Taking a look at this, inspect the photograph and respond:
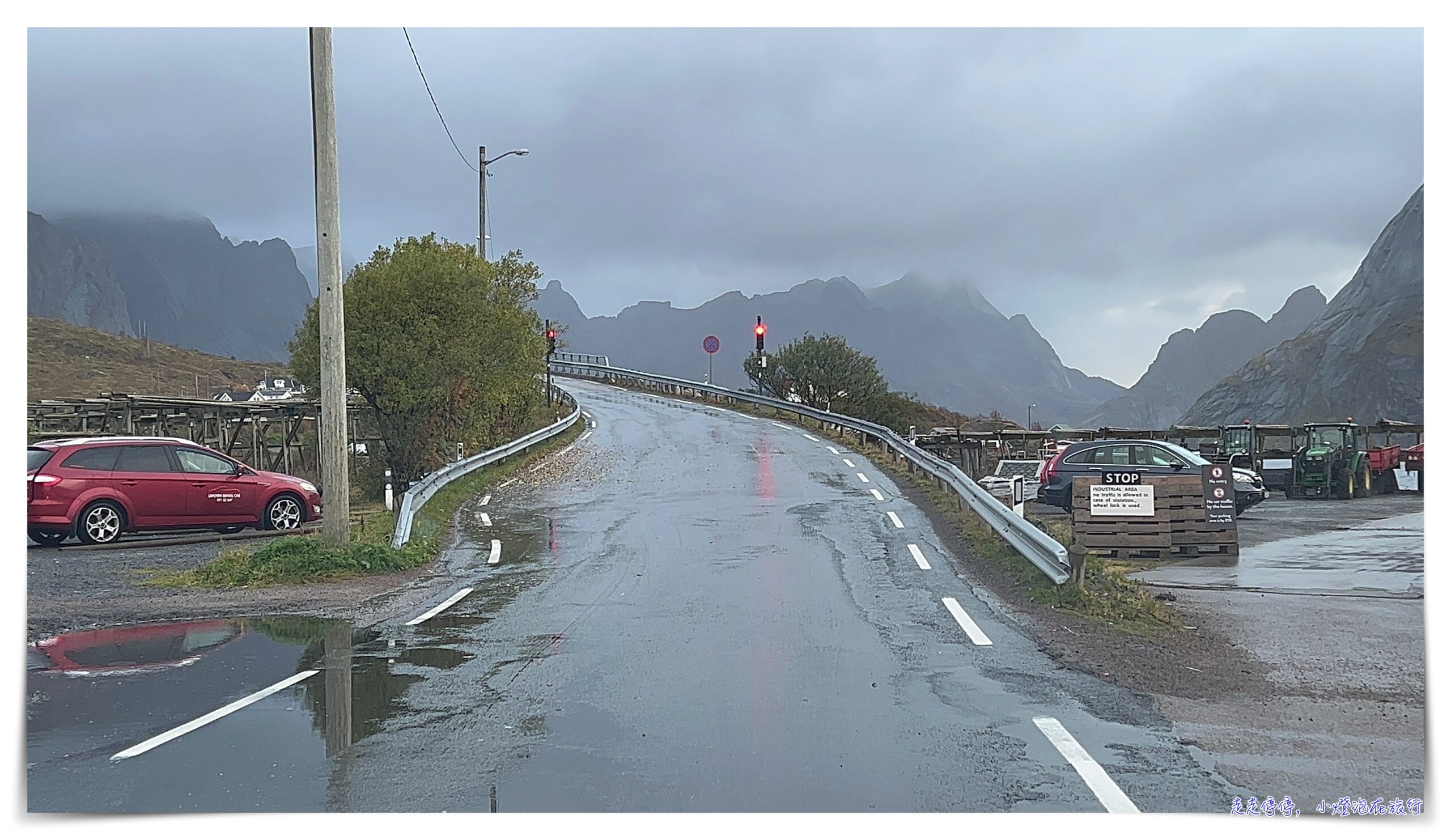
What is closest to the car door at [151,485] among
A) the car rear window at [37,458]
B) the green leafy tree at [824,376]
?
the car rear window at [37,458]

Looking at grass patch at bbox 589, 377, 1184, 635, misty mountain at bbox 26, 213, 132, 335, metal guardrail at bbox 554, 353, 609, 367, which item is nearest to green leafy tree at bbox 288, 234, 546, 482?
grass patch at bbox 589, 377, 1184, 635

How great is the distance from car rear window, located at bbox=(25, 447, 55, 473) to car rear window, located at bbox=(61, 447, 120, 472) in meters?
0.25

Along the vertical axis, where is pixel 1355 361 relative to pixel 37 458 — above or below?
above

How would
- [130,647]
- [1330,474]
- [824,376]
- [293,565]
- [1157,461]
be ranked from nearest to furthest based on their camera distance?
[130,647]
[293,565]
[1157,461]
[1330,474]
[824,376]

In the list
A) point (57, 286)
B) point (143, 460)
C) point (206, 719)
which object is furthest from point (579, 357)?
point (57, 286)

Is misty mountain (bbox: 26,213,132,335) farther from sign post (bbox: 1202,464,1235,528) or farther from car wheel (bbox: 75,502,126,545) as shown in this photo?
sign post (bbox: 1202,464,1235,528)

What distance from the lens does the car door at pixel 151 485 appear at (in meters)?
15.0

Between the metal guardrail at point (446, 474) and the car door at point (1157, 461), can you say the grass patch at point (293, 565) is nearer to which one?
the metal guardrail at point (446, 474)

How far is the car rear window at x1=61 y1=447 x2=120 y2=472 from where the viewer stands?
14477mm

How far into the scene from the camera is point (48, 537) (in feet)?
48.1

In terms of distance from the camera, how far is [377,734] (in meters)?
6.43

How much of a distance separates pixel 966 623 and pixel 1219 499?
23.8ft

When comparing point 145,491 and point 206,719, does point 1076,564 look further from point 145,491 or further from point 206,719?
point 145,491

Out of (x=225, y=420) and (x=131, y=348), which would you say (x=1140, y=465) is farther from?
(x=131, y=348)
